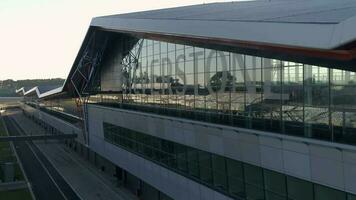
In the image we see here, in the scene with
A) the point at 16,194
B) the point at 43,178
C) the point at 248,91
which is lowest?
the point at 43,178

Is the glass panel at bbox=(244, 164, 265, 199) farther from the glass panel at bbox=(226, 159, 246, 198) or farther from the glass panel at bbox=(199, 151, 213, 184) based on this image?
the glass panel at bbox=(199, 151, 213, 184)

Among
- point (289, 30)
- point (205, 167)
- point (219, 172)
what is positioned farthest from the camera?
point (205, 167)

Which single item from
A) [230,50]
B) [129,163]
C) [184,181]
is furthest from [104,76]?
[230,50]

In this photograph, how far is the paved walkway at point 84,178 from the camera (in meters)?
37.8

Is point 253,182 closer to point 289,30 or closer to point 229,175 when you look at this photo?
point 229,175

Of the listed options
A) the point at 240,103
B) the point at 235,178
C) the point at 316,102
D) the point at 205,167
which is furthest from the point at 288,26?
the point at 205,167

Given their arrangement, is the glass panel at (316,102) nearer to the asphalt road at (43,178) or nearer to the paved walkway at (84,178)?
the paved walkway at (84,178)

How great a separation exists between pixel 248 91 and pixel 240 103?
89cm

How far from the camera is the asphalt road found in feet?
125

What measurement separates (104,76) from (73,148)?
21.4 metres

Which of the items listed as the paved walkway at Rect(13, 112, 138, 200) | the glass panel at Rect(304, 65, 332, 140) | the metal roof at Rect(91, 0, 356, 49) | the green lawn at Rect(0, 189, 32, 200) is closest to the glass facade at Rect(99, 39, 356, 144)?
the glass panel at Rect(304, 65, 332, 140)

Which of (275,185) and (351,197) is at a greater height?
(351,197)

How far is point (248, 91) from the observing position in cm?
2216

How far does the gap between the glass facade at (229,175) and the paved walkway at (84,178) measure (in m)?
5.00
